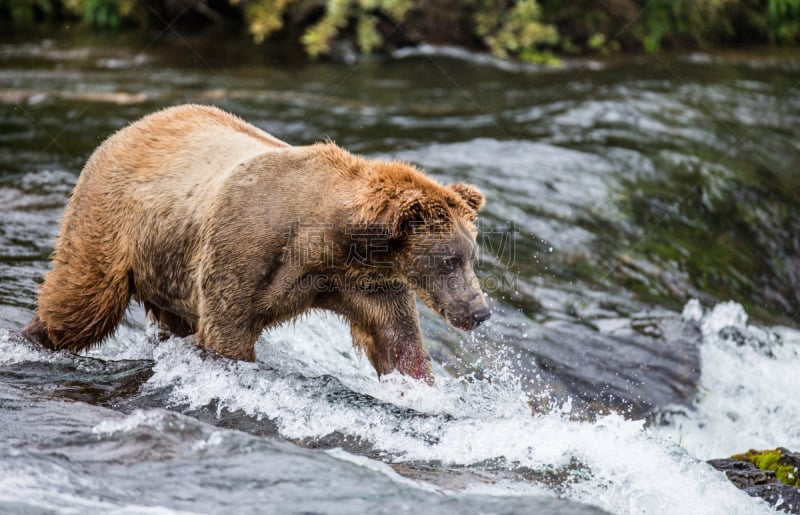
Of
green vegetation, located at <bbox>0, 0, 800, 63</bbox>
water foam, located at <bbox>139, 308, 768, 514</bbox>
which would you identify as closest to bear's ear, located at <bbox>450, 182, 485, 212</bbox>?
water foam, located at <bbox>139, 308, 768, 514</bbox>

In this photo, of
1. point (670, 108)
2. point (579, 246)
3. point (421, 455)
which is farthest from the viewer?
→ point (670, 108)

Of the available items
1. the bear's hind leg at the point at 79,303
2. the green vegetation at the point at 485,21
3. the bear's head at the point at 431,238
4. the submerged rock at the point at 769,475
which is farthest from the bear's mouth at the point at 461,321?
the green vegetation at the point at 485,21

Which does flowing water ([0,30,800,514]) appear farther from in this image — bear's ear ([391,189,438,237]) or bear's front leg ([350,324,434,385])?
bear's ear ([391,189,438,237])

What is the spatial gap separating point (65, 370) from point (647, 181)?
7409 millimetres

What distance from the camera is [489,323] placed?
805 cm

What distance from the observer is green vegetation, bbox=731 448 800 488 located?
18.5ft

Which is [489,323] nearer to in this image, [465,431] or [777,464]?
[465,431]

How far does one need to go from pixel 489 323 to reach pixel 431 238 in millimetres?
2593

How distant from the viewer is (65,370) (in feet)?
20.1

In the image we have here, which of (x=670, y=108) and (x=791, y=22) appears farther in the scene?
(x=791, y=22)

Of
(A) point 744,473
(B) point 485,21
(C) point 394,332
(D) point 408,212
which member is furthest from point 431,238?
(B) point 485,21

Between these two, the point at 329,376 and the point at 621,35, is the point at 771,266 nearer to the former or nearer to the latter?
the point at 329,376

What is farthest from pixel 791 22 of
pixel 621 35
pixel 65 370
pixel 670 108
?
pixel 65 370

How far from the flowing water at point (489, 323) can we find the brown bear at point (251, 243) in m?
0.32
